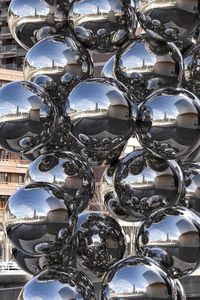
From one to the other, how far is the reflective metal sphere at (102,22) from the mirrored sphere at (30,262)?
1.64ft

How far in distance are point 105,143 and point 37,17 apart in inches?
15.1

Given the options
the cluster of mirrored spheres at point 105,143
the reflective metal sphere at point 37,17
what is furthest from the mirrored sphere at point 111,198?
the reflective metal sphere at point 37,17

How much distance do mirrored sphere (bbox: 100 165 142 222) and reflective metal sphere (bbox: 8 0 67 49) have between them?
→ 36cm

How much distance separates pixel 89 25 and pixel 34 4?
0.55ft

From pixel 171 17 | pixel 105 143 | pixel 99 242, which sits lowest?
pixel 99 242

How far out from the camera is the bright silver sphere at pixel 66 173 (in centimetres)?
210

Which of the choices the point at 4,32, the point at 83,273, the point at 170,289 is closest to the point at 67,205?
the point at 83,273

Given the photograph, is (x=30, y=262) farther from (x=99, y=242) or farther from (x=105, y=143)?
(x=105, y=143)

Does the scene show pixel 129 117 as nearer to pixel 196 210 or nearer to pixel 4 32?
pixel 196 210

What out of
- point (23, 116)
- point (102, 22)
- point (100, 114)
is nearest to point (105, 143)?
point (100, 114)

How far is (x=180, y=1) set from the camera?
1.94 metres

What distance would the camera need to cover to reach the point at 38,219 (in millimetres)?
1956

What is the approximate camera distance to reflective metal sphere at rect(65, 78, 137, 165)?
6.45 feet

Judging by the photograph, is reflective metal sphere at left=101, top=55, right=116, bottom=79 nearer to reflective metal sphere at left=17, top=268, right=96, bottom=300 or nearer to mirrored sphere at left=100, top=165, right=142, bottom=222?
mirrored sphere at left=100, top=165, right=142, bottom=222
